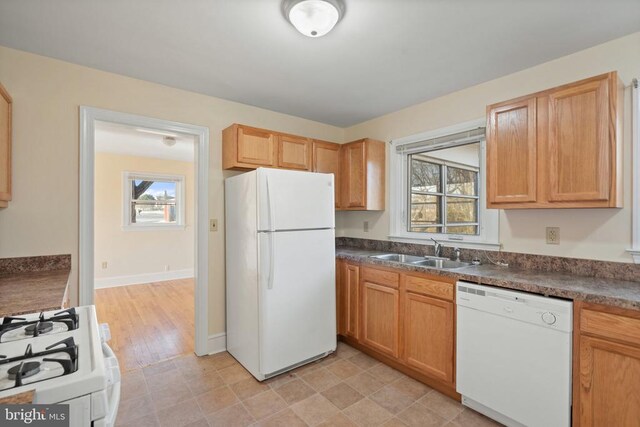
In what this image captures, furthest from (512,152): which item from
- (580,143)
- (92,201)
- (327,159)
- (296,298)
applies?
(92,201)

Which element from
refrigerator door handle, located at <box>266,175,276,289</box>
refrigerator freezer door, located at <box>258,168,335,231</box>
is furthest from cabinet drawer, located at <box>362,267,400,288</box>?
refrigerator door handle, located at <box>266,175,276,289</box>

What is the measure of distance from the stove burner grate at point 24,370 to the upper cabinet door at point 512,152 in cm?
250

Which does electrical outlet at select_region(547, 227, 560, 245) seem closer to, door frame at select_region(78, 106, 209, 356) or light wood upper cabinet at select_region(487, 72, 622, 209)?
light wood upper cabinet at select_region(487, 72, 622, 209)

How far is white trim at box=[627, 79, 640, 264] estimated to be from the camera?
1.83 metres

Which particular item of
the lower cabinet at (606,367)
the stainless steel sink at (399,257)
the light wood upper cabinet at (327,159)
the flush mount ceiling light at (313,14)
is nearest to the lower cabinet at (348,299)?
the stainless steel sink at (399,257)

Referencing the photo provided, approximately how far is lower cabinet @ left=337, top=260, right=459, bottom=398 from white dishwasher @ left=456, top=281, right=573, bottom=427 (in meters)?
0.12

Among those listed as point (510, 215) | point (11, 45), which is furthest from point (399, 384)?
point (11, 45)

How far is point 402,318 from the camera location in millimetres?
2451

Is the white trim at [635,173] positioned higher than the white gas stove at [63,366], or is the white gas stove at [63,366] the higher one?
the white trim at [635,173]

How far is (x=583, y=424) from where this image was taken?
1.56m

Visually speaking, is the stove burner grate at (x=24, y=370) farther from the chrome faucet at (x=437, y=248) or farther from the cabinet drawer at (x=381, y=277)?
the chrome faucet at (x=437, y=248)

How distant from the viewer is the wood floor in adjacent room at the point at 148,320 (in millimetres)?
2857

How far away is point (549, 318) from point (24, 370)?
2184 millimetres

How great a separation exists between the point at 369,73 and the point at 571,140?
55.9 inches
